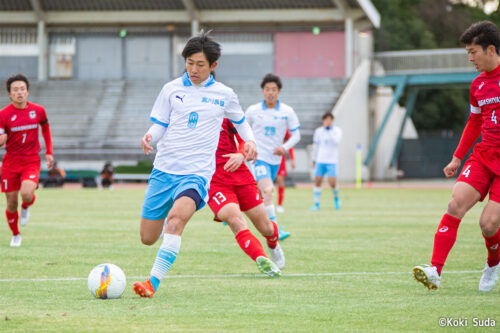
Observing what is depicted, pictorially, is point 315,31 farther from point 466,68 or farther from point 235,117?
point 235,117

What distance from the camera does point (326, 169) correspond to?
22344 mm

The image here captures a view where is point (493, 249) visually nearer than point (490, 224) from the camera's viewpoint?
No

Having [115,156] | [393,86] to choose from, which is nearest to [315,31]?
[393,86]

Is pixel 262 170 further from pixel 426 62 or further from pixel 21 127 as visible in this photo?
pixel 426 62

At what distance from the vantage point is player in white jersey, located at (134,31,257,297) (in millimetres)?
7465

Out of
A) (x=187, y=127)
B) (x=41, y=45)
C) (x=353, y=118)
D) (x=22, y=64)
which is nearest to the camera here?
(x=187, y=127)

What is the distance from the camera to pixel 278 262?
957 cm

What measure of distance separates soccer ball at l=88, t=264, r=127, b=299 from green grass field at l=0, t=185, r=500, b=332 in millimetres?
111

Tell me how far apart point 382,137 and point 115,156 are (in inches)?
642

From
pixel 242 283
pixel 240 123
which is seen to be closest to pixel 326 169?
pixel 242 283

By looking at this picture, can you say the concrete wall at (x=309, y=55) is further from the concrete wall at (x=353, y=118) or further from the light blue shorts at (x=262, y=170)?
the light blue shorts at (x=262, y=170)

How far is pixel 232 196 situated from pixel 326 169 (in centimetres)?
1364

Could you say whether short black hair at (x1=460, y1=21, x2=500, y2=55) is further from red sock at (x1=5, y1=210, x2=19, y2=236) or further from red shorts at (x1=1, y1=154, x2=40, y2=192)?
red sock at (x1=5, y1=210, x2=19, y2=236)

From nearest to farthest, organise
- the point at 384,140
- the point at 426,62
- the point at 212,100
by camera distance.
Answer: the point at 212,100 → the point at 426,62 → the point at 384,140
